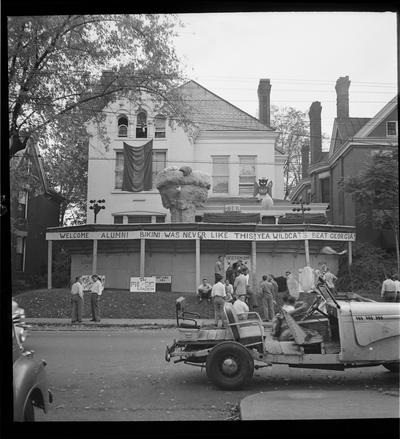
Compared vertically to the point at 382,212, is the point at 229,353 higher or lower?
lower

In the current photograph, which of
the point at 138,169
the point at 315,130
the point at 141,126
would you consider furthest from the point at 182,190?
the point at 315,130

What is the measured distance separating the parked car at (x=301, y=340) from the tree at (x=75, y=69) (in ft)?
8.06

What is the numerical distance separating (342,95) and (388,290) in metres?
1.90

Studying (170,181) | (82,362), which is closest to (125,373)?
(82,362)

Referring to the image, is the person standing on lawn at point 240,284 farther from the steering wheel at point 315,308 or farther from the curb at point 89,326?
the steering wheel at point 315,308

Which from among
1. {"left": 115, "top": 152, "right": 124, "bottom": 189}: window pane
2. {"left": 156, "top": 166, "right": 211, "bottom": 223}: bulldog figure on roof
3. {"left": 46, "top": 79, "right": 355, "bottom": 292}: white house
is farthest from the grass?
{"left": 115, "top": 152, "right": 124, "bottom": 189}: window pane

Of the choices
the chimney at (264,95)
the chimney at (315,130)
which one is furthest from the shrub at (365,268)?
the chimney at (264,95)

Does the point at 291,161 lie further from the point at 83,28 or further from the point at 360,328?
the point at 83,28

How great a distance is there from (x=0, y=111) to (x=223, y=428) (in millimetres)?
3073

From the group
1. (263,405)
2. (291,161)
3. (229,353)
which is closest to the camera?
(263,405)

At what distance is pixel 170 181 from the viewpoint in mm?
5637

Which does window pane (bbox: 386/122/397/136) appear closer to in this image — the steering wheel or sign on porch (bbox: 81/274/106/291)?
the steering wheel

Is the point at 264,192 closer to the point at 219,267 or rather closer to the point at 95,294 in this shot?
the point at 219,267

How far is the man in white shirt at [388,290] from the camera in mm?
5277
